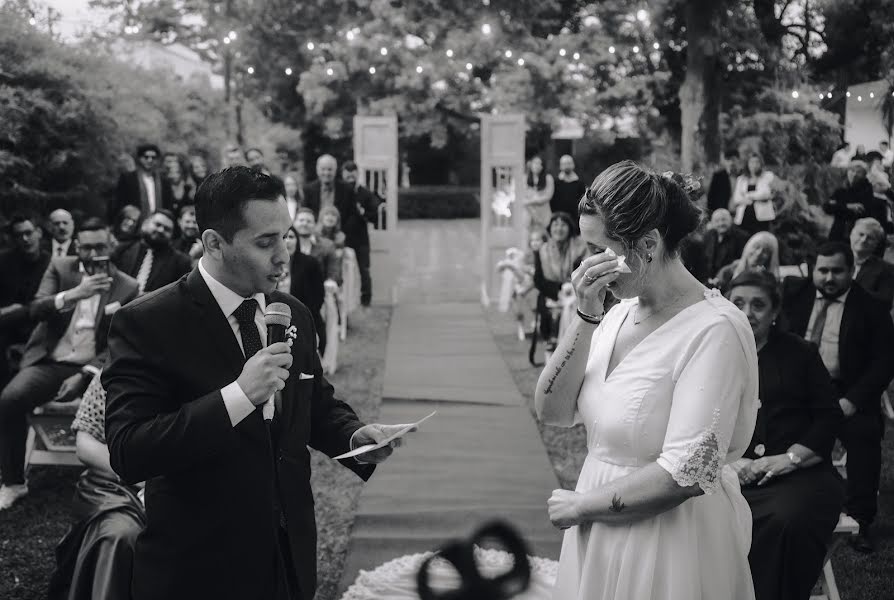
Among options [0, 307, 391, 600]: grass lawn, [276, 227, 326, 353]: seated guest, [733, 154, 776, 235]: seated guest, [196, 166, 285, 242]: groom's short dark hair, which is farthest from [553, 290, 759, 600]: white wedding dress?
[733, 154, 776, 235]: seated guest

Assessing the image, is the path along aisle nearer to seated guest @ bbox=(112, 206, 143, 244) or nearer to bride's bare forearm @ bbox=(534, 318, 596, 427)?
bride's bare forearm @ bbox=(534, 318, 596, 427)

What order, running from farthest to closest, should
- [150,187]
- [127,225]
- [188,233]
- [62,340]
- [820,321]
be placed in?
[150,187] < [188,233] < [127,225] < [62,340] < [820,321]

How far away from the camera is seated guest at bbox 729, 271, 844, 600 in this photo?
10.8 ft

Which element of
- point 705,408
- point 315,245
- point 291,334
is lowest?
point 315,245

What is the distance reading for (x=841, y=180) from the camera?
11.2 metres

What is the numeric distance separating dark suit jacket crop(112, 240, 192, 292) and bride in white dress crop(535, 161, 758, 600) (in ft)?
14.9

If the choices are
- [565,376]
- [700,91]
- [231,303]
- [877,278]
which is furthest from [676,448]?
[700,91]

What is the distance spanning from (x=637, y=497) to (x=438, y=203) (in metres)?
24.4

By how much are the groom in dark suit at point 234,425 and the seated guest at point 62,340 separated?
334 centimetres

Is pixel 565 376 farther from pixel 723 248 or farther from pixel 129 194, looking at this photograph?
pixel 129 194

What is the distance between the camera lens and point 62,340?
567 cm

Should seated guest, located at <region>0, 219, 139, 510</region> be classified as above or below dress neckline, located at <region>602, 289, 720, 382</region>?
below

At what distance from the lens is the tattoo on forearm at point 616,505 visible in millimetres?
2152

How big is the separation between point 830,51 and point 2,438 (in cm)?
1332
